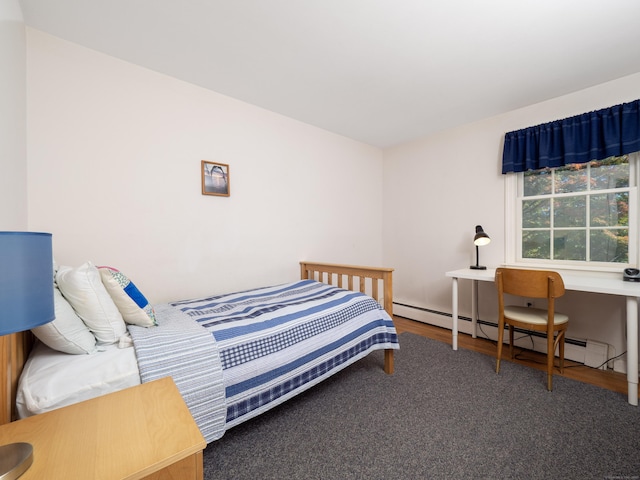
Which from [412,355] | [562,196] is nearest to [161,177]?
[412,355]

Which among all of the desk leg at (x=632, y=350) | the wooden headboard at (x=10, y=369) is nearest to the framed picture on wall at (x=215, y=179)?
the wooden headboard at (x=10, y=369)

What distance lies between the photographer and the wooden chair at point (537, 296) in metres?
1.91

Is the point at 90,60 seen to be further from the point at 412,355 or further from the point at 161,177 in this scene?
the point at 412,355

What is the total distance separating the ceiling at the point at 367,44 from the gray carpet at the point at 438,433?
2.28 meters

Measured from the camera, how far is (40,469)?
0.61 metres

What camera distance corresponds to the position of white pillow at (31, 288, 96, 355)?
1091 mm

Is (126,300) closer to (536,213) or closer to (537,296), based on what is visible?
(537,296)

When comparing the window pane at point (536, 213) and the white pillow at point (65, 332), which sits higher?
the window pane at point (536, 213)

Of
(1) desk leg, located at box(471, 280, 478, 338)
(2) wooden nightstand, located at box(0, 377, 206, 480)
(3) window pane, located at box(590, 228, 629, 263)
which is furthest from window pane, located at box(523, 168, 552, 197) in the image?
(2) wooden nightstand, located at box(0, 377, 206, 480)

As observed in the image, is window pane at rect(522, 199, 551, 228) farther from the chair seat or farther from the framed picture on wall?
the framed picture on wall

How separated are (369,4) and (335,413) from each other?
232cm

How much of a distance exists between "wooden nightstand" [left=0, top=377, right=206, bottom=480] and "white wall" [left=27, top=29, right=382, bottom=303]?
134 centimetres

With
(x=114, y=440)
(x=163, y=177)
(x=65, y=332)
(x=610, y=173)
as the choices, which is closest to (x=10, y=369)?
(x=65, y=332)

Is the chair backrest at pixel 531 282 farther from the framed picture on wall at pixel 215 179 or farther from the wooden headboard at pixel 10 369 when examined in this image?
the wooden headboard at pixel 10 369
